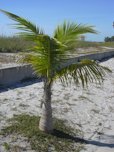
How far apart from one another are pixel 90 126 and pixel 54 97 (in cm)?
205

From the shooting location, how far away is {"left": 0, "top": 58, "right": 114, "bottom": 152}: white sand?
6555 millimetres

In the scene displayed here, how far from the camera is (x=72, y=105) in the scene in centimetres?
799

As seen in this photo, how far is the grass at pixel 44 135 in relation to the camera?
5.46 meters

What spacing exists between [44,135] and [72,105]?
230 cm

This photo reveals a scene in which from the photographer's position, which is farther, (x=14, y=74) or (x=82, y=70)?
(x=14, y=74)

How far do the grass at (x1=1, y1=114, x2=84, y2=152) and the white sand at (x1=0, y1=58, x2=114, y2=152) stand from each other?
0.16 metres

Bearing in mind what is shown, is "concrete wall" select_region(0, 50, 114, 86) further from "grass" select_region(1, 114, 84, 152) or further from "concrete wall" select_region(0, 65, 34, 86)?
"grass" select_region(1, 114, 84, 152)

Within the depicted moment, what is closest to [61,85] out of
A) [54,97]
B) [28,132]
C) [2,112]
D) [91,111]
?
[54,97]

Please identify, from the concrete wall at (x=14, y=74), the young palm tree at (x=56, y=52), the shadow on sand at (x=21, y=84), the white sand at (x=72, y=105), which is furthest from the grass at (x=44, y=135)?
the concrete wall at (x=14, y=74)

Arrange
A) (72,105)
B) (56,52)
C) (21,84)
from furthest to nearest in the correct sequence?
1. (21,84)
2. (72,105)
3. (56,52)

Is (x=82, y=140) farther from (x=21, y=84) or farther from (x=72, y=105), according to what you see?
(x=21, y=84)

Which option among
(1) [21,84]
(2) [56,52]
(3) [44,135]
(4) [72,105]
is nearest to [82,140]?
(3) [44,135]

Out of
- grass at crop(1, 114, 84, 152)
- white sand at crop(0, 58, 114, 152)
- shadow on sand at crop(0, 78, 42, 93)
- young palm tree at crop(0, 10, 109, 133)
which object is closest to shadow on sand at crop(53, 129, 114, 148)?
grass at crop(1, 114, 84, 152)

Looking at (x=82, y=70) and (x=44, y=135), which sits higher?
(x=82, y=70)
